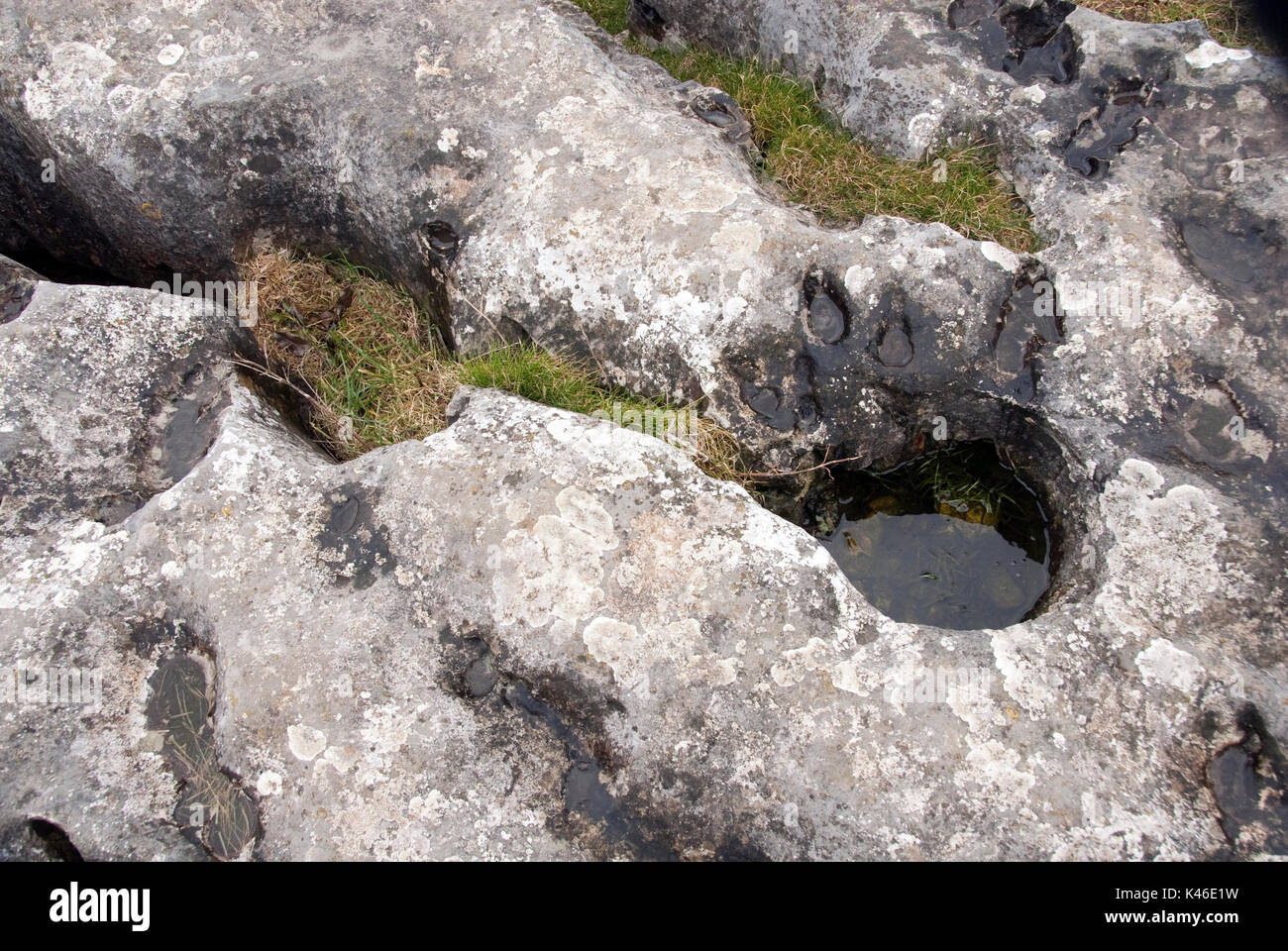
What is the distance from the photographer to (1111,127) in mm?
3941

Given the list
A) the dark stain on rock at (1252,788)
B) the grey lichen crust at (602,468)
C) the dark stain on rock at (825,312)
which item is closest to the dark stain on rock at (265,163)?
the grey lichen crust at (602,468)

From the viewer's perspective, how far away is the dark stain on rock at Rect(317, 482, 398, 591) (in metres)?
2.84

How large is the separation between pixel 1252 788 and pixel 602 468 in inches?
84.4

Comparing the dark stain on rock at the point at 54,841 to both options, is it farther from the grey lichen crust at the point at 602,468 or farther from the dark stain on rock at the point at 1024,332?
the dark stain on rock at the point at 1024,332

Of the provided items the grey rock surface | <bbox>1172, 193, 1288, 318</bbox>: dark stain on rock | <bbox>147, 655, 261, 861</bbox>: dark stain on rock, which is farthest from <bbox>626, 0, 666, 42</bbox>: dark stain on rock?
<bbox>147, 655, 261, 861</bbox>: dark stain on rock

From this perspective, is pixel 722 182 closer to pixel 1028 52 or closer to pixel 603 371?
pixel 603 371

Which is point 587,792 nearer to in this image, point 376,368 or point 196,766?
point 196,766

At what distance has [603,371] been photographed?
143 inches

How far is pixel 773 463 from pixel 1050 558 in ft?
3.65

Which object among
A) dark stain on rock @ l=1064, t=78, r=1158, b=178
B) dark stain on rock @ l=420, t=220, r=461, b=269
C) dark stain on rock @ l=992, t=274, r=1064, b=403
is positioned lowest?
dark stain on rock @ l=420, t=220, r=461, b=269

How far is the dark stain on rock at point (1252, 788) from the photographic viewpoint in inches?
95.7

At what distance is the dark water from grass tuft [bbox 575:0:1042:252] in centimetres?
113

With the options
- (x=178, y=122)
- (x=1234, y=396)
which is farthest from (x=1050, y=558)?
(x=178, y=122)

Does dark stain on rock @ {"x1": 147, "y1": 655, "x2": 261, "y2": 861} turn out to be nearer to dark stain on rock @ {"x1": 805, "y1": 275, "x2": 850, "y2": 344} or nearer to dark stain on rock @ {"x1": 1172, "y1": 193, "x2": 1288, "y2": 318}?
dark stain on rock @ {"x1": 805, "y1": 275, "x2": 850, "y2": 344}
